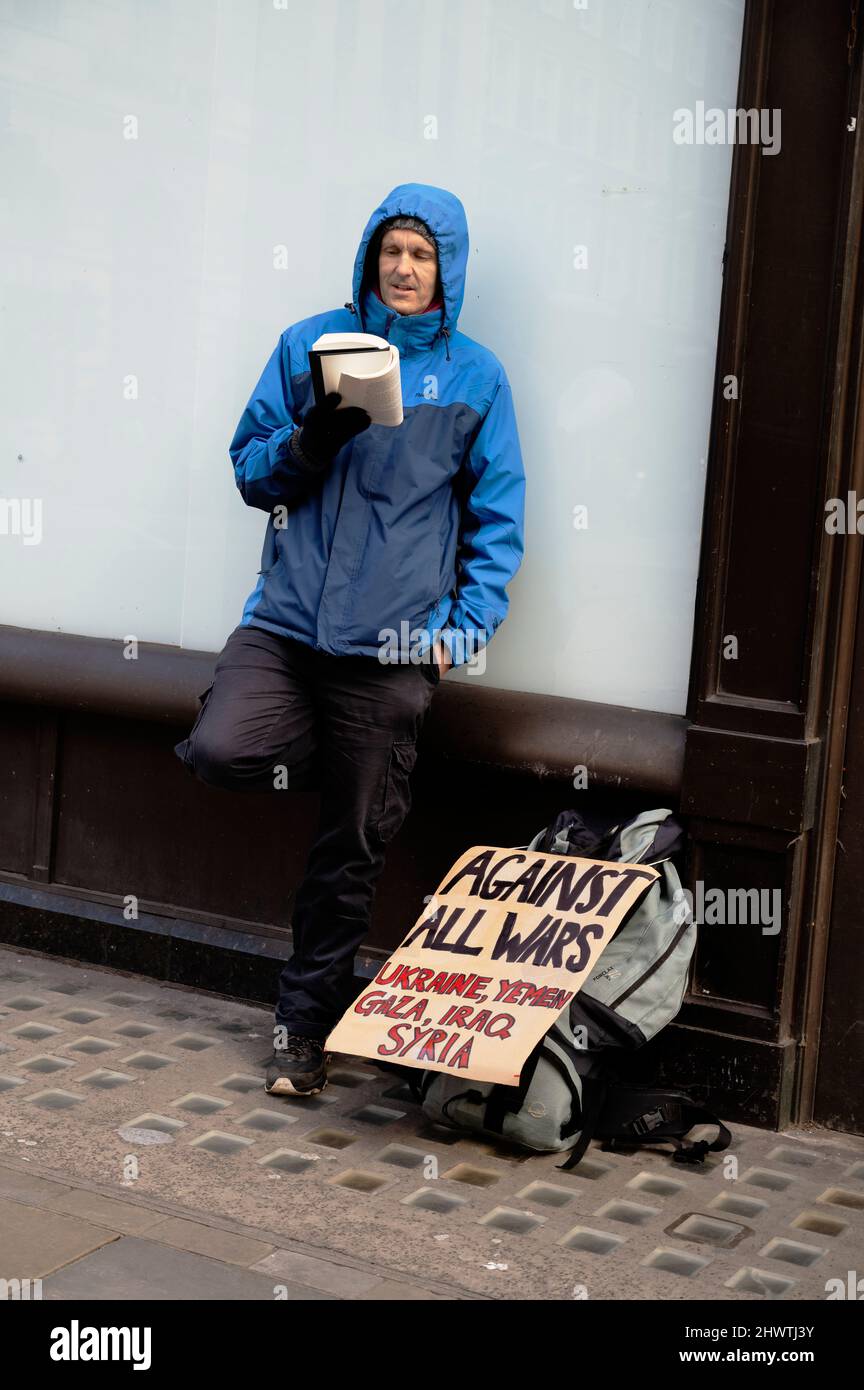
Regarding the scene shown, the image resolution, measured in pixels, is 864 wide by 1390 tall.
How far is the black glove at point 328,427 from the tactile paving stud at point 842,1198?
200 centimetres

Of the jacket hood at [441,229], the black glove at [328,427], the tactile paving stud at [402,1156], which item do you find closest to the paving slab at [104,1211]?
the tactile paving stud at [402,1156]

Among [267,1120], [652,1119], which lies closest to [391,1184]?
[267,1120]

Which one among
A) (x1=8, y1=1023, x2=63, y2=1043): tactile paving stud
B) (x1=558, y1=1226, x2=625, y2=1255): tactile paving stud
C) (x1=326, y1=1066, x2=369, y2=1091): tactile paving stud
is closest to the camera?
(x1=558, y1=1226, x2=625, y2=1255): tactile paving stud

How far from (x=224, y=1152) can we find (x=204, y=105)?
288cm

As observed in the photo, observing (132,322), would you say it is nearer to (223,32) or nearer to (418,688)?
(223,32)

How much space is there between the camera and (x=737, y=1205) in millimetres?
3549

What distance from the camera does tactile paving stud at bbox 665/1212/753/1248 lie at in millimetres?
3361

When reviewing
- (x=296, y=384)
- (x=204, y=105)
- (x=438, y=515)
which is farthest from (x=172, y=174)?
(x=438, y=515)

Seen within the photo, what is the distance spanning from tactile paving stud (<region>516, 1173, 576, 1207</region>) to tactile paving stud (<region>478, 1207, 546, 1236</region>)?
3.0 inches

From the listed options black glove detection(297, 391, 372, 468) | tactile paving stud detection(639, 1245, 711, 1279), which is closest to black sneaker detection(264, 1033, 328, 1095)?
tactile paving stud detection(639, 1245, 711, 1279)

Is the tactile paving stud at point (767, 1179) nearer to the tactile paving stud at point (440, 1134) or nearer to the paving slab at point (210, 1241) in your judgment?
the tactile paving stud at point (440, 1134)

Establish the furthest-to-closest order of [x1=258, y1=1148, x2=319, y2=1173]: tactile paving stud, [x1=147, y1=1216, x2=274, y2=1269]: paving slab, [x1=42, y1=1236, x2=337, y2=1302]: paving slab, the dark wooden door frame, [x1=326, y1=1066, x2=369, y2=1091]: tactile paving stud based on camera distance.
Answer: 1. [x1=326, y1=1066, x2=369, y2=1091]: tactile paving stud
2. the dark wooden door frame
3. [x1=258, y1=1148, x2=319, y2=1173]: tactile paving stud
4. [x1=147, y1=1216, x2=274, y2=1269]: paving slab
5. [x1=42, y1=1236, x2=337, y2=1302]: paving slab

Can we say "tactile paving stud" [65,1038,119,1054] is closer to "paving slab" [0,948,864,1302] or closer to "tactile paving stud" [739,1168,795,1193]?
"paving slab" [0,948,864,1302]

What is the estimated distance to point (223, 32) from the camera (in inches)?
182
